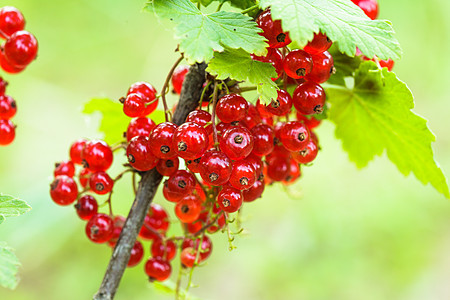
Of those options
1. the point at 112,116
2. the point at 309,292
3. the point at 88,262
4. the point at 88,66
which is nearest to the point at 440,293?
the point at 309,292

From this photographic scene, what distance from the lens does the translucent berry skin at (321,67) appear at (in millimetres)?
842

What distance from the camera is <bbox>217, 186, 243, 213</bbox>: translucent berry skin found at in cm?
80

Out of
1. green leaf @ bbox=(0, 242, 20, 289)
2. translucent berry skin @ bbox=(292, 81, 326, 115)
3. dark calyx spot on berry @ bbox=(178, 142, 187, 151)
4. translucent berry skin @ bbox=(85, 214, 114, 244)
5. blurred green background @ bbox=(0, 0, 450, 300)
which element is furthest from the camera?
blurred green background @ bbox=(0, 0, 450, 300)

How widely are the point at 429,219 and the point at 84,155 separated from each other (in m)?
3.45

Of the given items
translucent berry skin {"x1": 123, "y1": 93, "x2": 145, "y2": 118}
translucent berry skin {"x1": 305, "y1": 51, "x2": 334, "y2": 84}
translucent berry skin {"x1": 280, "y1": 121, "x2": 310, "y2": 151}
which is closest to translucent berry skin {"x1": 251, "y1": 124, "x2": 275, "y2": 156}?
translucent berry skin {"x1": 280, "y1": 121, "x2": 310, "y2": 151}

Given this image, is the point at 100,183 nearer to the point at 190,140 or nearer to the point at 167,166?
the point at 167,166

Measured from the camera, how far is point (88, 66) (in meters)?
3.98

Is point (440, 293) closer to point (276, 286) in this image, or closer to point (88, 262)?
point (276, 286)

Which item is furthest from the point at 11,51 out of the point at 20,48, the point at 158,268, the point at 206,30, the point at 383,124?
the point at 383,124

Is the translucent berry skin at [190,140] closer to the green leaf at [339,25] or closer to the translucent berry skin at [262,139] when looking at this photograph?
the translucent berry skin at [262,139]

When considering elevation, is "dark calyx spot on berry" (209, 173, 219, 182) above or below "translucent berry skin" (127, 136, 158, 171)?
below

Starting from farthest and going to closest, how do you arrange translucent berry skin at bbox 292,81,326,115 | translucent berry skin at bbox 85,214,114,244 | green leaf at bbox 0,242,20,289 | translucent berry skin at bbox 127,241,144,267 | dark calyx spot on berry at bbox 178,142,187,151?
1. translucent berry skin at bbox 127,241,144,267
2. translucent berry skin at bbox 85,214,114,244
3. translucent berry skin at bbox 292,81,326,115
4. dark calyx spot on berry at bbox 178,142,187,151
5. green leaf at bbox 0,242,20,289

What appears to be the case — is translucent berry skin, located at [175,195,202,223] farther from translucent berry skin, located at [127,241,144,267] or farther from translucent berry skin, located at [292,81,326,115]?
translucent berry skin, located at [292,81,326,115]

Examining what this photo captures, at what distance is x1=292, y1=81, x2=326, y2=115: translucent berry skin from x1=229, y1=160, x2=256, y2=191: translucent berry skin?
167 millimetres
